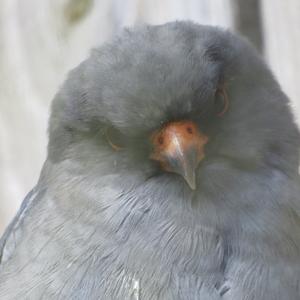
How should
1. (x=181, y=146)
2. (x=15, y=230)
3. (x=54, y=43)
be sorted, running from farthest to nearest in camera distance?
(x=54, y=43) → (x=15, y=230) → (x=181, y=146)

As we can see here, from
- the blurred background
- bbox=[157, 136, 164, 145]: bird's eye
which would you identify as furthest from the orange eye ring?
the blurred background

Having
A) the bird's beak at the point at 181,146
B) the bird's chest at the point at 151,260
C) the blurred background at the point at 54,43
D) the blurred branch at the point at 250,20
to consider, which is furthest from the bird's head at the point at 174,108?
the blurred branch at the point at 250,20

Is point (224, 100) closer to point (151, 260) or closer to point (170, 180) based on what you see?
point (170, 180)

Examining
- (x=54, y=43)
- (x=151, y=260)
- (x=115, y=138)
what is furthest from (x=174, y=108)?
(x=54, y=43)

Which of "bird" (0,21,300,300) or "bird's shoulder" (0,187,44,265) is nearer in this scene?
"bird" (0,21,300,300)

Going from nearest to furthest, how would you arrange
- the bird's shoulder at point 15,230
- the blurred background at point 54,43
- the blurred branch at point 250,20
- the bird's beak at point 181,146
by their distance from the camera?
the bird's beak at point 181,146, the bird's shoulder at point 15,230, the blurred background at point 54,43, the blurred branch at point 250,20

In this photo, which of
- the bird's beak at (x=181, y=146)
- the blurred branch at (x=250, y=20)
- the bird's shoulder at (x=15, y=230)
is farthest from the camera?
the blurred branch at (x=250, y=20)

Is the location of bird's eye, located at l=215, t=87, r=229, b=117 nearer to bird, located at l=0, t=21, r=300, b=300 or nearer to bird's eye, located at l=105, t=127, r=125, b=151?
bird, located at l=0, t=21, r=300, b=300

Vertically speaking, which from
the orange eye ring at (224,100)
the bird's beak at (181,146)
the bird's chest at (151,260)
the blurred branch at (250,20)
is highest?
the blurred branch at (250,20)

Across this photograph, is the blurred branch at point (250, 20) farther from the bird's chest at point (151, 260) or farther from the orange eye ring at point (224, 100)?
the bird's chest at point (151, 260)
